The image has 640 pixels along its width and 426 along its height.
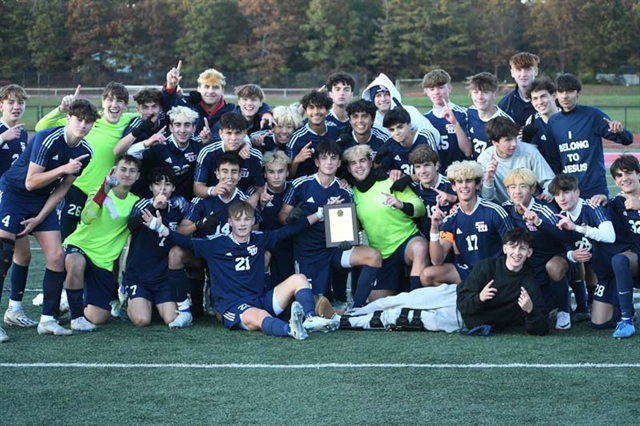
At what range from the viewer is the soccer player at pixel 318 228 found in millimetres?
7402

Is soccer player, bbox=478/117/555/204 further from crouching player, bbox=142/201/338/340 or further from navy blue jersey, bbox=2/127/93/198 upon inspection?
navy blue jersey, bbox=2/127/93/198

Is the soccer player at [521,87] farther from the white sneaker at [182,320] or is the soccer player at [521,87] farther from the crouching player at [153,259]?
the white sneaker at [182,320]

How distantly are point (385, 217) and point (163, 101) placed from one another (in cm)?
205

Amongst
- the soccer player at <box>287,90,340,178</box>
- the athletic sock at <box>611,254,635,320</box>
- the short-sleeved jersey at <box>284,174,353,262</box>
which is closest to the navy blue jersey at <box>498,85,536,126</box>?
the soccer player at <box>287,90,340,178</box>

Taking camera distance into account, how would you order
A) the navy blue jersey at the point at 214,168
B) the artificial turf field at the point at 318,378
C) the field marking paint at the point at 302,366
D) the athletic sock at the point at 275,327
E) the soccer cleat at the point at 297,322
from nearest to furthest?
the artificial turf field at the point at 318,378 < the field marking paint at the point at 302,366 < the soccer cleat at the point at 297,322 < the athletic sock at the point at 275,327 < the navy blue jersey at the point at 214,168

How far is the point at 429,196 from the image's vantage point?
745 cm

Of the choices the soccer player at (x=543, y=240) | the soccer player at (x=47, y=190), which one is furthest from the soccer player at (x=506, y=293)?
the soccer player at (x=47, y=190)

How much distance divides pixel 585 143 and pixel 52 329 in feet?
13.9

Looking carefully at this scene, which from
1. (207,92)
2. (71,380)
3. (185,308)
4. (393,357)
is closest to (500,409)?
(393,357)

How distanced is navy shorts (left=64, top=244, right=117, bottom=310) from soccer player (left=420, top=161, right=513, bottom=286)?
7.81 ft

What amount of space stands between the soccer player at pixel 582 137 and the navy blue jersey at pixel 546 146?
8cm

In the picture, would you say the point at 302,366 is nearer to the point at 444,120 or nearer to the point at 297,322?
the point at 297,322

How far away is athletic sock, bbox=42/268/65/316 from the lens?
6.80 metres

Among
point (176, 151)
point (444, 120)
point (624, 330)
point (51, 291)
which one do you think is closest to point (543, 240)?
point (624, 330)
